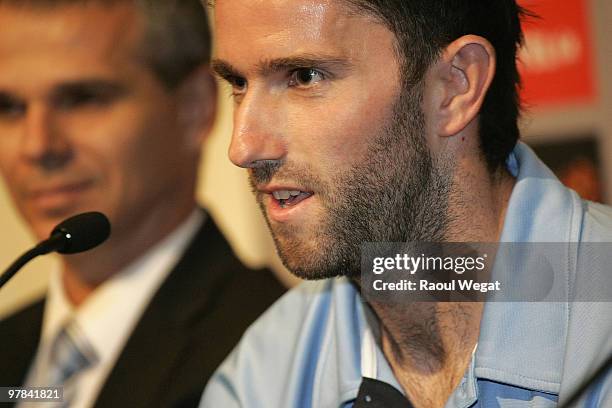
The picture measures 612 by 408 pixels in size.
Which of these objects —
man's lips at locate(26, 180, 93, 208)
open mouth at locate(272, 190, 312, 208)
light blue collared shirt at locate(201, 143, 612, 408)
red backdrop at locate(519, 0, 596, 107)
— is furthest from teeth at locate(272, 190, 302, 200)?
red backdrop at locate(519, 0, 596, 107)

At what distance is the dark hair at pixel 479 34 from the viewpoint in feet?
4.95

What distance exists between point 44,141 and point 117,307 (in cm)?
44

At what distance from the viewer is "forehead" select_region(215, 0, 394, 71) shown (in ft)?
4.76

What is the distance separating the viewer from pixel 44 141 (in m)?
2.31

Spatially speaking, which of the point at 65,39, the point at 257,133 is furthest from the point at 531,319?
the point at 65,39

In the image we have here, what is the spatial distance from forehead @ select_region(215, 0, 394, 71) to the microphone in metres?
0.37

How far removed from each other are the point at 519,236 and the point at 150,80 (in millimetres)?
1233

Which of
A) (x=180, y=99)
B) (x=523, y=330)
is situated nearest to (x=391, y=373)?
(x=523, y=330)

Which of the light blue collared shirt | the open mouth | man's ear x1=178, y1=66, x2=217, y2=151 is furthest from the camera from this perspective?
man's ear x1=178, y1=66, x2=217, y2=151

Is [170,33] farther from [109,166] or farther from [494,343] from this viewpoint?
[494,343]

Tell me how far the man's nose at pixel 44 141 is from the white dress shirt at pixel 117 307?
32 centimetres

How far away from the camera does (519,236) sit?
1504 millimetres

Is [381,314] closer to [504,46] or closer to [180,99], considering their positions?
[504,46]

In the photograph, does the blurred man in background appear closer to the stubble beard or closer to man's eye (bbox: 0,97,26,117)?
man's eye (bbox: 0,97,26,117)
